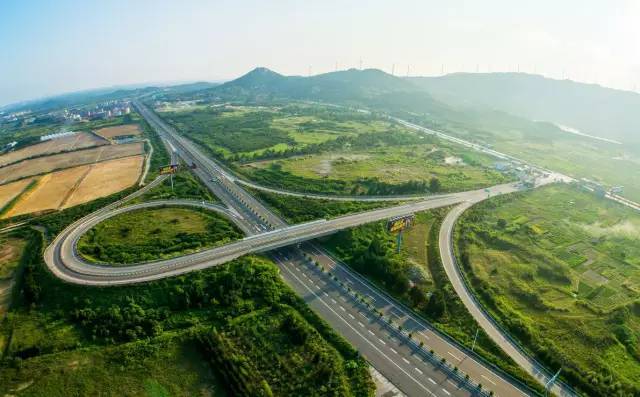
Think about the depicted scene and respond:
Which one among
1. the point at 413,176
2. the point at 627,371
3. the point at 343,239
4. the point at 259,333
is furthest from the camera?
the point at 413,176

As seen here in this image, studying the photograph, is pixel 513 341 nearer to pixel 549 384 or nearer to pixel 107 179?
pixel 549 384

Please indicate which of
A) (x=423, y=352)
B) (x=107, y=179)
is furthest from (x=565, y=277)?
(x=107, y=179)

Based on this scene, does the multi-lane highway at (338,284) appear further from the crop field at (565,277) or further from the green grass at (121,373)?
the green grass at (121,373)

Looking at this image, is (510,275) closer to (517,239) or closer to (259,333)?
(517,239)

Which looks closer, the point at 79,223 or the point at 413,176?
the point at 79,223

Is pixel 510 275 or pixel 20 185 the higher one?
pixel 20 185

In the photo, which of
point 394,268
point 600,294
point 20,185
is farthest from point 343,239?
point 20,185
